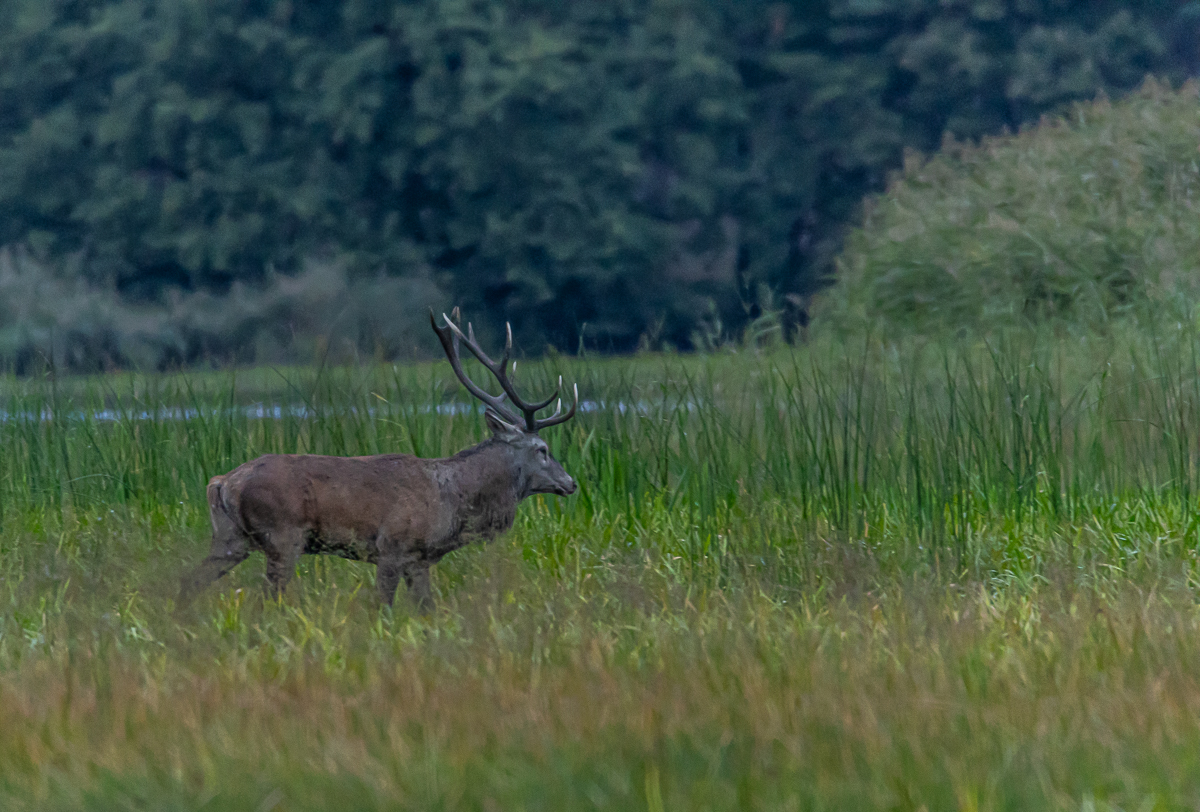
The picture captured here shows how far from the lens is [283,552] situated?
5238 millimetres

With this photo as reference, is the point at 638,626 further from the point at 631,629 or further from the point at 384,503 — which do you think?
the point at 384,503

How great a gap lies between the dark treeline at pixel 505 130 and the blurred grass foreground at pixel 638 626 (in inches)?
538

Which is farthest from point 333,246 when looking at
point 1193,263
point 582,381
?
point 582,381

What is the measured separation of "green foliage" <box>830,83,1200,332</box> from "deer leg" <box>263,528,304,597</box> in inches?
359

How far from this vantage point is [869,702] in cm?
398

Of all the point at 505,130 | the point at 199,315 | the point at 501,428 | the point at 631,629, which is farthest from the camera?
the point at 505,130

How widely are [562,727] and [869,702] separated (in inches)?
32.4

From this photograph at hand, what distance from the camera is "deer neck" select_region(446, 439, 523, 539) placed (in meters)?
5.50

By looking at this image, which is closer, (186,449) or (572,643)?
(572,643)

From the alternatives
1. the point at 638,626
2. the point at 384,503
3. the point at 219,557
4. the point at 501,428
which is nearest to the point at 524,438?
Answer: the point at 501,428

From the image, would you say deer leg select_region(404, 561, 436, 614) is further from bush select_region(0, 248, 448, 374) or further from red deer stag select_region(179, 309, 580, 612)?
bush select_region(0, 248, 448, 374)

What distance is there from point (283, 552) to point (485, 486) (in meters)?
0.77

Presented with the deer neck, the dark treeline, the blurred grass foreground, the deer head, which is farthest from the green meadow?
the dark treeline

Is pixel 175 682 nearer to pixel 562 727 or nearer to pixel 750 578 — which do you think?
pixel 562 727
